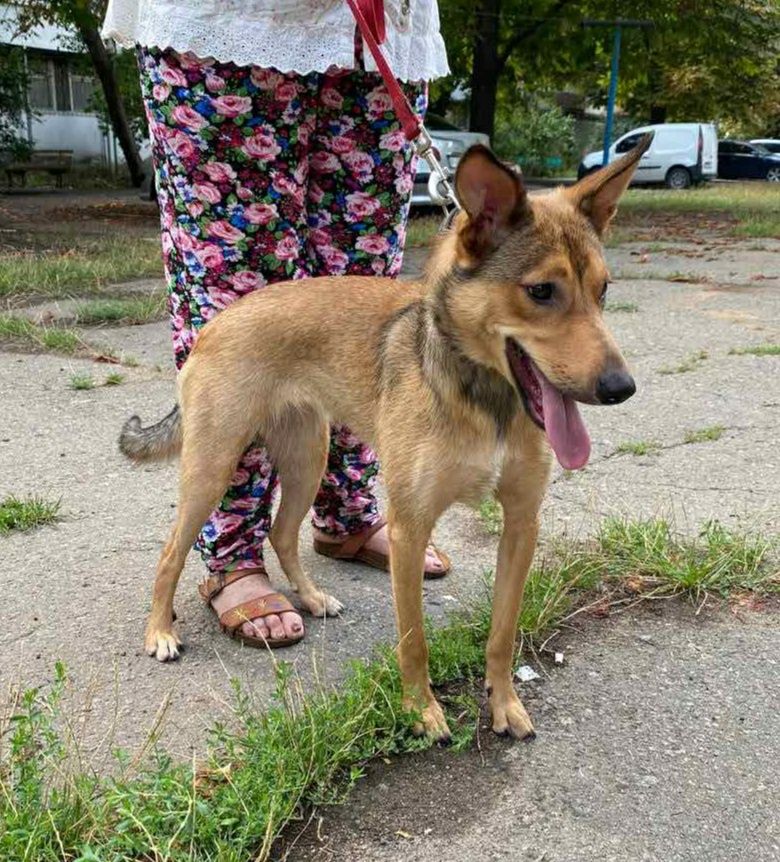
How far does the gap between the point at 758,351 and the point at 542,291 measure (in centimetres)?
508

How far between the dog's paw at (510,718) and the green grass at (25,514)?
221 cm

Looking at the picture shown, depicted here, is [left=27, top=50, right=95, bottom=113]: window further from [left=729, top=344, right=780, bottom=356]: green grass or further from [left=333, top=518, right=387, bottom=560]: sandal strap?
[left=333, top=518, right=387, bottom=560]: sandal strap

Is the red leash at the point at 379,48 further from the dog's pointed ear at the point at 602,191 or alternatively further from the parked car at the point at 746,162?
the parked car at the point at 746,162

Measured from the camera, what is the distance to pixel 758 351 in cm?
682

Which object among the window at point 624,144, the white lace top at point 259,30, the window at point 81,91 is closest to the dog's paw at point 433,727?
the white lace top at point 259,30

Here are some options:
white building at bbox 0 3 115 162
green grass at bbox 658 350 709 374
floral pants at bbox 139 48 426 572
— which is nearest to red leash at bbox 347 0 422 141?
floral pants at bbox 139 48 426 572

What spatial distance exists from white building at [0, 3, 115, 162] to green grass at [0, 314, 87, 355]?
26176mm

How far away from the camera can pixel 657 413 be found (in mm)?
5480

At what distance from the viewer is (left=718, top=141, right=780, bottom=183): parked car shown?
131 feet

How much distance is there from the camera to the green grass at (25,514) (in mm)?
3928

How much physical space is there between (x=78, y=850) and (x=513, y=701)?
4.03 ft

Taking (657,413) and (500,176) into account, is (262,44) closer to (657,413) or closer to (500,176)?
(500,176)

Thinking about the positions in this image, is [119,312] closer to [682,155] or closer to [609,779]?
[609,779]

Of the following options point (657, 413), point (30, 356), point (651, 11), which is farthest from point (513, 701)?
point (651, 11)
